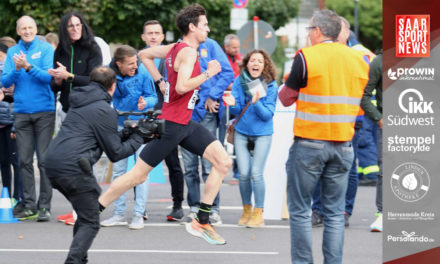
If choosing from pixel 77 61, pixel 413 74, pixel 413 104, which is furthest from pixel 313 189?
pixel 77 61

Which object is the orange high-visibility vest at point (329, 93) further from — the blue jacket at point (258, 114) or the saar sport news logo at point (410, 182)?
the blue jacket at point (258, 114)

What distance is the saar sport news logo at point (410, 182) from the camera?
6.01 meters

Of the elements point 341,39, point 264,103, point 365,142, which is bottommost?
point 365,142

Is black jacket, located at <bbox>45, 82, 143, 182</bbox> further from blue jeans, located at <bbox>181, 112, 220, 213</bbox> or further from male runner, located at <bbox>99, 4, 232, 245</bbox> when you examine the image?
blue jeans, located at <bbox>181, 112, 220, 213</bbox>

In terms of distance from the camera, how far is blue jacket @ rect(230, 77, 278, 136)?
9.41m

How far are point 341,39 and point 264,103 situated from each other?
1156 millimetres

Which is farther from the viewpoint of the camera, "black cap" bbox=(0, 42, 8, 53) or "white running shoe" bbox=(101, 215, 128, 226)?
"black cap" bbox=(0, 42, 8, 53)

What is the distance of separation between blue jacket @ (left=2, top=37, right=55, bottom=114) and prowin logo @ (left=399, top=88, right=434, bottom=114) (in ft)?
15.8

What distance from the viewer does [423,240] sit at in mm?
6059

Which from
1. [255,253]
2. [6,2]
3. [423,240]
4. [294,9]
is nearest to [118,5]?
[6,2]

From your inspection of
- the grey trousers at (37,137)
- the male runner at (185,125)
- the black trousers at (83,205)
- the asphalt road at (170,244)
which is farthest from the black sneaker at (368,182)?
the black trousers at (83,205)

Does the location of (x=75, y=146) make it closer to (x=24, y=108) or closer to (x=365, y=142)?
(x=24, y=108)

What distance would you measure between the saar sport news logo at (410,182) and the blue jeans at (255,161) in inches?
138

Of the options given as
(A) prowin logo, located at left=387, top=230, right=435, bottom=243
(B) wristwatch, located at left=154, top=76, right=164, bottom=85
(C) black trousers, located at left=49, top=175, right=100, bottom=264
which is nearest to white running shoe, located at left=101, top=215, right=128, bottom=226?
(B) wristwatch, located at left=154, top=76, right=164, bottom=85
